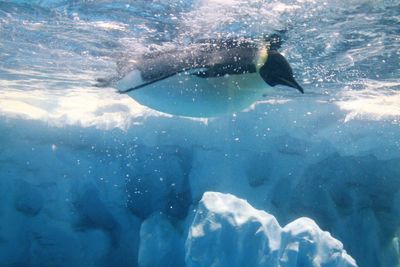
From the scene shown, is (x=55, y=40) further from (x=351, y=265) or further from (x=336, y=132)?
(x=336, y=132)

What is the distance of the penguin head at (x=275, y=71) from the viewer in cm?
338

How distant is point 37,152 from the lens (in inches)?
560

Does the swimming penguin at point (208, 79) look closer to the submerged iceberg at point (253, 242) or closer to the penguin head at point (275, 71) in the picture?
the penguin head at point (275, 71)

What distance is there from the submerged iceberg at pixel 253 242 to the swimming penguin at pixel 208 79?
4.45m

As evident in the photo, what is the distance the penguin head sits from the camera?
3385 mm

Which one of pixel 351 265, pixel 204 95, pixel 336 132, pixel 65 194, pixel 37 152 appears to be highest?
pixel 204 95

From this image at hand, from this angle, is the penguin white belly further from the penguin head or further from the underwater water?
the underwater water

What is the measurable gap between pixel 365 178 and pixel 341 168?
3.23ft

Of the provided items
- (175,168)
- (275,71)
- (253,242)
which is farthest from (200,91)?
(175,168)

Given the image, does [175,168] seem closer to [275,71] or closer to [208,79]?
[208,79]

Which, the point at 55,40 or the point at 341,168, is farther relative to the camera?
the point at 341,168

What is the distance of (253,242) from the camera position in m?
7.60

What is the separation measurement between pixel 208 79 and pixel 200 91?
17 centimetres

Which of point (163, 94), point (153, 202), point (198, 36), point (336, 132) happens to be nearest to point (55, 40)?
point (198, 36)
